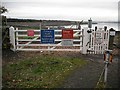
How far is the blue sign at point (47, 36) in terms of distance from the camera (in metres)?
13.4

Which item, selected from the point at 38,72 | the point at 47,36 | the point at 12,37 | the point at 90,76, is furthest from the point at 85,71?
the point at 12,37

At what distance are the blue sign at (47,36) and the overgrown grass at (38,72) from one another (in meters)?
2.07

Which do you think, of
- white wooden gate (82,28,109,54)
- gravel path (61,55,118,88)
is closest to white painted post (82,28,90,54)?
white wooden gate (82,28,109,54)

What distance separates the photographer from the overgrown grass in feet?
25.9

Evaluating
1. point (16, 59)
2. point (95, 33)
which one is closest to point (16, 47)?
point (16, 59)

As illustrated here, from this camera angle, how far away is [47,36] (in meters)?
13.5

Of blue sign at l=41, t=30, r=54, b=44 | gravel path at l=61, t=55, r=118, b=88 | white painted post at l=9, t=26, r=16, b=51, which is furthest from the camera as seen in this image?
white painted post at l=9, t=26, r=16, b=51

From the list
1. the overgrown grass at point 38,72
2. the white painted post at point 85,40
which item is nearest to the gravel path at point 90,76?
the overgrown grass at point 38,72

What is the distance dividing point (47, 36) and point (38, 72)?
4.49 metres

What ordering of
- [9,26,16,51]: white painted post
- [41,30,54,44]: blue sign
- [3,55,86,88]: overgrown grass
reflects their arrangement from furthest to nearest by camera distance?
1. [9,26,16,51]: white painted post
2. [41,30,54,44]: blue sign
3. [3,55,86,88]: overgrown grass

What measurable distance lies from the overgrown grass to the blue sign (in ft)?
6.80

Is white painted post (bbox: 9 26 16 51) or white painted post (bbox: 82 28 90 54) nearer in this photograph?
white painted post (bbox: 82 28 90 54)

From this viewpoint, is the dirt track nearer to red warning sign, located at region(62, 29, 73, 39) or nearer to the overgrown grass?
the overgrown grass

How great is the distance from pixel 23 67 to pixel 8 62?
1.50 metres
